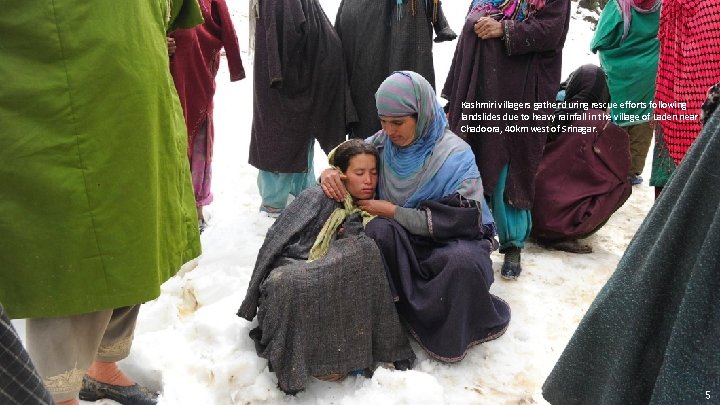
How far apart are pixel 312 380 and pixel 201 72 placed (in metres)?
2.00

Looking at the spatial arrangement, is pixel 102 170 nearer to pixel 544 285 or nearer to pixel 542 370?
pixel 542 370

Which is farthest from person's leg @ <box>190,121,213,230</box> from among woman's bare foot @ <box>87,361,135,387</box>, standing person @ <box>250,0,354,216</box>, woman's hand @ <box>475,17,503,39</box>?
woman's hand @ <box>475,17,503,39</box>

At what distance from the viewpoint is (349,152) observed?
2611 mm

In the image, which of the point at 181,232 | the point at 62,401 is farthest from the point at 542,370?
the point at 62,401

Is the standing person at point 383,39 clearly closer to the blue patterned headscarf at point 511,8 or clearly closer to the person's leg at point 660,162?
the blue patterned headscarf at point 511,8

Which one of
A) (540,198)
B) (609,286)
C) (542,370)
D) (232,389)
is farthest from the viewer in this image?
(540,198)

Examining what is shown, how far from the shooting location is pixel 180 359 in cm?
221

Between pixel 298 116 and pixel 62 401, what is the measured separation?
2526 mm

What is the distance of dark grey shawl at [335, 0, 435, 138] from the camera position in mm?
3545

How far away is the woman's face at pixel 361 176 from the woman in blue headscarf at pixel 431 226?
0.05 metres

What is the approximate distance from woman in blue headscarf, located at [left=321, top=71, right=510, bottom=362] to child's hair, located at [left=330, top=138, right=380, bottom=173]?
0.07 meters

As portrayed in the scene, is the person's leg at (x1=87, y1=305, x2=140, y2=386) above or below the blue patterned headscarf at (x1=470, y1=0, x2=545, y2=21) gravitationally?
below

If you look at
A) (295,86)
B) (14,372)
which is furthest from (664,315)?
(295,86)

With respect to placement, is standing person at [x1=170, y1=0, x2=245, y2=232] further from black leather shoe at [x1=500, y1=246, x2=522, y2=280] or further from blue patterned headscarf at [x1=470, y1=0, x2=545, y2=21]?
black leather shoe at [x1=500, y1=246, x2=522, y2=280]
